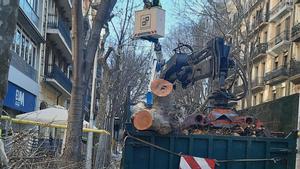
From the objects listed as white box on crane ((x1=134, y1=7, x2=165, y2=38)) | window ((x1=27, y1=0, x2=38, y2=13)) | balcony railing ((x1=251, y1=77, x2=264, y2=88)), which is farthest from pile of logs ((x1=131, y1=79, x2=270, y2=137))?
balcony railing ((x1=251, y1=77, x2=264, y2=88))

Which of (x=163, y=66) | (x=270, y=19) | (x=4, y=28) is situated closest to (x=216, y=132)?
(x=163, y=66)

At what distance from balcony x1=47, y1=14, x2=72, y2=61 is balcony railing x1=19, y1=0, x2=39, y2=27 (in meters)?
3.29

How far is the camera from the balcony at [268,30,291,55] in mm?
41412

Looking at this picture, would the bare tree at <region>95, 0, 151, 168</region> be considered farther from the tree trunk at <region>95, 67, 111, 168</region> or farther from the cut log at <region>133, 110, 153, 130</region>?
the cut log at <region>133, 110, 153, 130</region>

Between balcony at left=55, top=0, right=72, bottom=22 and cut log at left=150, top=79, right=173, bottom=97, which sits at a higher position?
balcony at left=55, top=0, right=72, bottom=22

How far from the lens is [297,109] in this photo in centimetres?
760

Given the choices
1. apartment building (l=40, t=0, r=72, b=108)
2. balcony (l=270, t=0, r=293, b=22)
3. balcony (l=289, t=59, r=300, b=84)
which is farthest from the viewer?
balcony (l=270, t=0, r=293, b=22)

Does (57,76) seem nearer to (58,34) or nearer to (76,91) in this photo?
(58,34)

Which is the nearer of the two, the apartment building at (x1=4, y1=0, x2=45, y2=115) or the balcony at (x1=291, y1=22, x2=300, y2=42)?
the apartment building at (x1=4, y1=0, x2=45, y2=115)

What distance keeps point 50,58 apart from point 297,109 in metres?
27.2

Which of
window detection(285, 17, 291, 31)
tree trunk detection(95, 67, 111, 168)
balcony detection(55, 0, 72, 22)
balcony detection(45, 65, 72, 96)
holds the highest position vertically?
window detection(285, 17, 291, 31)

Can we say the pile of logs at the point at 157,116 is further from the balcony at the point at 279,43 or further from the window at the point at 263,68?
the window at the point at 263,68

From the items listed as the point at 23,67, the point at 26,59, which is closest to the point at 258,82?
the point at 26,59

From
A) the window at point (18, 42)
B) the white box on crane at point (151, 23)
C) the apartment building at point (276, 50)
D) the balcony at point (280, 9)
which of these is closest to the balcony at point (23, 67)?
the window at point (18, 42)
